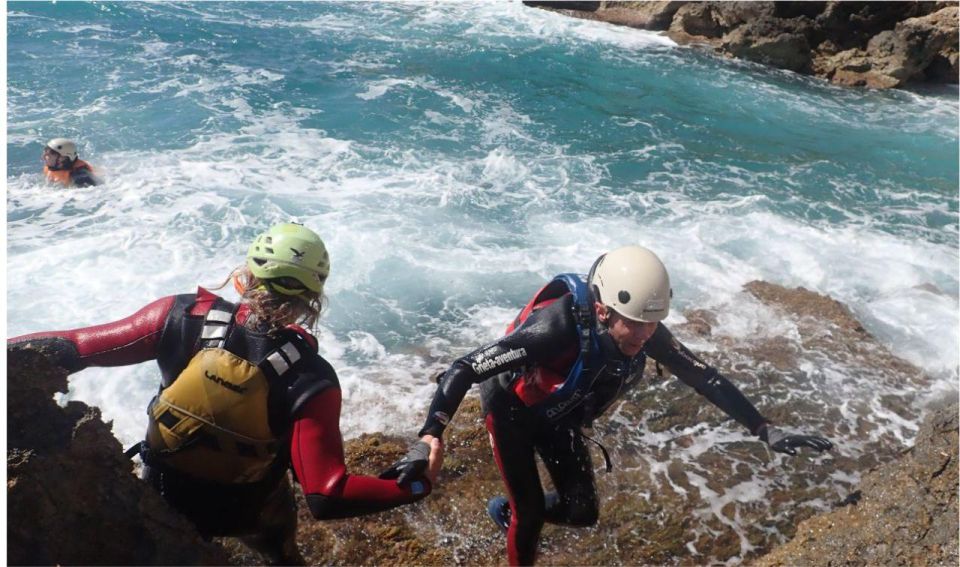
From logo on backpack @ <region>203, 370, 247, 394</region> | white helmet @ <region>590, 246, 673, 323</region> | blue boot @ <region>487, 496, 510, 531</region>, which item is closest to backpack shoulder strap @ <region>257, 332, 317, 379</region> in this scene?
logo on backpack @ <region>203, 370, 247, 394</region>

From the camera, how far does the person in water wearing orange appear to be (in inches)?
376

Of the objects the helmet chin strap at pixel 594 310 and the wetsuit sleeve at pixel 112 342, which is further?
the helmet chin strap at pixel 594 310

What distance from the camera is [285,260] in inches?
99.7

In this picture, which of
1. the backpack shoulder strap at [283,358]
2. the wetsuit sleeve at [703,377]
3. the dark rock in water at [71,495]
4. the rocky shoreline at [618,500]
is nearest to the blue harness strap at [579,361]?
the wetsuit sleeve at [703,377]

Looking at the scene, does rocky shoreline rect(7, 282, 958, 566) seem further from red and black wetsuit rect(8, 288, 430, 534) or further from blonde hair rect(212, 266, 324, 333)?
blonde hair rect(212, 266, 324, 333)

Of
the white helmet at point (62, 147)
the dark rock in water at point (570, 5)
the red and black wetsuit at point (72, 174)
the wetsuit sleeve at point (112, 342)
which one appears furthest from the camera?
the dark rock in water at point (570, 5)

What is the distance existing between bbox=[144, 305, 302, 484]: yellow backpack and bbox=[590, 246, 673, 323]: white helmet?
168 centimetres

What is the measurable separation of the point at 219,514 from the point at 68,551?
611 mm

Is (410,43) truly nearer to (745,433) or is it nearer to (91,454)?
(745,433)

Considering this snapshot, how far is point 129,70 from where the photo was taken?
51.9ft

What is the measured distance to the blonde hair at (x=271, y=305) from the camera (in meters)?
2.44

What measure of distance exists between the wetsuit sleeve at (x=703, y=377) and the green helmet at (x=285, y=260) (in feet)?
6.84

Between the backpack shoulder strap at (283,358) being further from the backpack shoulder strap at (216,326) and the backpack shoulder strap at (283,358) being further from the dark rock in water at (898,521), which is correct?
the dark rock in water at (898,521)

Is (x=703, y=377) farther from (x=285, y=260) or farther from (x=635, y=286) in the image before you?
(x=285, y=260)
